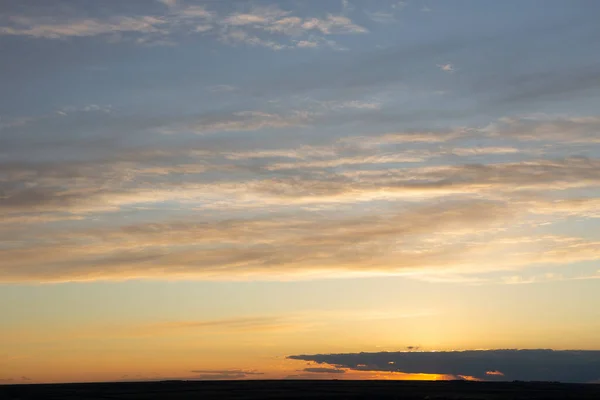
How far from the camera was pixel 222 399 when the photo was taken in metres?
168

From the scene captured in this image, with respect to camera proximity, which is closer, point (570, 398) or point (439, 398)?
point (439, 398)

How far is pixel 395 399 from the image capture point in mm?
158750

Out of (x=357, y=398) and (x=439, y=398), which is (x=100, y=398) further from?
(x=439, y=398)

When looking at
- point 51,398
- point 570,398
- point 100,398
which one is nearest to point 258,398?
point 100,398

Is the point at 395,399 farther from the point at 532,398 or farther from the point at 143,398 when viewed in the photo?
the point at 143,398

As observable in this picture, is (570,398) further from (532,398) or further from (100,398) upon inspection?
(100,398)

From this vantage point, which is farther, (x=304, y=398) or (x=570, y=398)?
(x=570, y=398)

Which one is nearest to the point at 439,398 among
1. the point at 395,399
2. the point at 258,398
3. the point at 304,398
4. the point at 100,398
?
the point at 395,399

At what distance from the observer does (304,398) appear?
163m

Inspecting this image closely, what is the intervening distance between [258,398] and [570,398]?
76.7 meters

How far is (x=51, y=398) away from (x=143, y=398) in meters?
21.2

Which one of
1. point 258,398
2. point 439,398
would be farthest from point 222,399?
point 439,398

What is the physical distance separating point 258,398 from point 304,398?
11.4 metres

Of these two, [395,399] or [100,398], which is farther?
[100,398]
